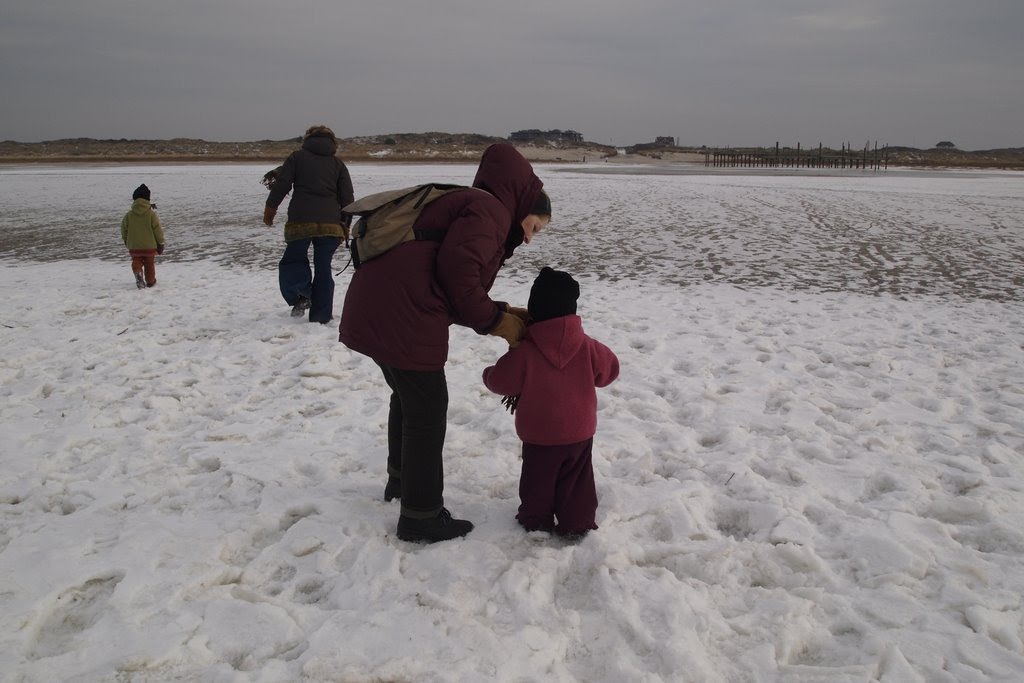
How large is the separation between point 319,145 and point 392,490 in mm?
4300

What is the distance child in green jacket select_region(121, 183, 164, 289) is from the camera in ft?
27.8

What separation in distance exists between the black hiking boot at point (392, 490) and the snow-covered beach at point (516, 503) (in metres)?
0.08

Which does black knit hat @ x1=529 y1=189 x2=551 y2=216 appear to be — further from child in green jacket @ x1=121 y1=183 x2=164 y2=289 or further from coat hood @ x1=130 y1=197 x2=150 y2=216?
coat hood @ x1=130 y1=197 x2=150 y2=216

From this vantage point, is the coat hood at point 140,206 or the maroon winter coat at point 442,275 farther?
the coat hood at point 140,206

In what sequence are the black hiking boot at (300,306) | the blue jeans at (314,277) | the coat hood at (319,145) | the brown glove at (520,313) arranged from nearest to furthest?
the brown glove at (520,313) < the coat hood at (319,145) < the blue jeans at (314,277) < the black hiking boot at (300,306)

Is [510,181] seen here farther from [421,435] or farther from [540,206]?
[421,435]

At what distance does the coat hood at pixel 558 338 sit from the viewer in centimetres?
301

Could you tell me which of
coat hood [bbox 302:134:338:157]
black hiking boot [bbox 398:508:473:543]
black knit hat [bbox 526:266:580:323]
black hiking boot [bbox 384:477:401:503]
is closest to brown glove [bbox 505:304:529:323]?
black knit hat [bbox 526:266:580:323]

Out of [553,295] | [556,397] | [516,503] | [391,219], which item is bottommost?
[516,503]

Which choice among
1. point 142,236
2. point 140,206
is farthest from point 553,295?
point 140,206

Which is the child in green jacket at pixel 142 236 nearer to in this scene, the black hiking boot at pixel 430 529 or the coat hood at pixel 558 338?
the black hiking boot at pixel 430 529

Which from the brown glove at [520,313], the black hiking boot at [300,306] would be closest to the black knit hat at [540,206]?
the brown glove at [520,313]

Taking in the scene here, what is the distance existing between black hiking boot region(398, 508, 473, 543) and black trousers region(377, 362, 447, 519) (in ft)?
0.11

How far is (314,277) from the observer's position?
274 inches
